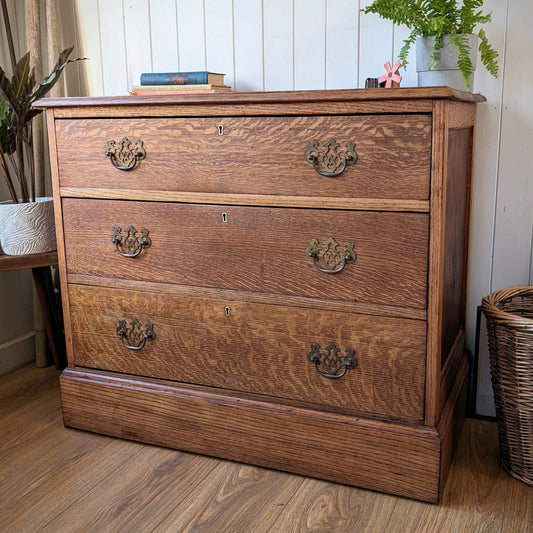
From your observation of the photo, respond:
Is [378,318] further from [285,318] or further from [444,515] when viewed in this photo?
[444,515]

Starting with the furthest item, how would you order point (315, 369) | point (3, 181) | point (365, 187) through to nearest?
1. point (3, 181)
2. point (315, 369)
3. point (365, 187)

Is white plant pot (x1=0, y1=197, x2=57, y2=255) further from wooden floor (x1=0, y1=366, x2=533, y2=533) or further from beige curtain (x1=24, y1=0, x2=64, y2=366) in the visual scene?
wooden floor (x1=0, y1=366, x2=533, y2=533)

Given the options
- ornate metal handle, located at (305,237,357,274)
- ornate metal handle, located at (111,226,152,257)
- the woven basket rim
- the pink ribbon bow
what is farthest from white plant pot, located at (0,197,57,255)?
the woven basket rim

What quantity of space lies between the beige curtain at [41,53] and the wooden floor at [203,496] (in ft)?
1.86

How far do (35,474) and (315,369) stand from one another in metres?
0.77

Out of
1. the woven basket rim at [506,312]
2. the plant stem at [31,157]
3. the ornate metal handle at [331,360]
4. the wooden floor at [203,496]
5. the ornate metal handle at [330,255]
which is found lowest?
the wooden floor at [203,496]

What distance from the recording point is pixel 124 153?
5.56 feet

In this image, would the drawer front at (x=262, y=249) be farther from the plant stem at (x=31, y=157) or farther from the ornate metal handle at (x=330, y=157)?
the plant stem at (x=31, y=157)

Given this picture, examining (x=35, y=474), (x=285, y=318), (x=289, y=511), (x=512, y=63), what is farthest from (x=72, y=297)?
(x=512, y=63)

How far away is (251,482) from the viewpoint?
5.41 feet

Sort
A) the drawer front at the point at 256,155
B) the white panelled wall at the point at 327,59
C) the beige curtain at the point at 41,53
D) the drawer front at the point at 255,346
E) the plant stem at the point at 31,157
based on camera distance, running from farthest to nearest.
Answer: the beige curtain at the point at 41,53, the plant stem at the point at 31,157, the white panelled wall at the point at 327,59, the drawer front at the point at 255,346, the drawer front at the point at 256,155

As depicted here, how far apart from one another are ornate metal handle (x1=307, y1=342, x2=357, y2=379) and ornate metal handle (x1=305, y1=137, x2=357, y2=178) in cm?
41

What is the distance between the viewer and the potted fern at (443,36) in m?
1.61

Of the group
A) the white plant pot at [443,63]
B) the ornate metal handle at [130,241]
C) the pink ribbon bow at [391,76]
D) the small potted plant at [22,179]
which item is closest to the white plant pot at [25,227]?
the small potted plant at [22,179]
